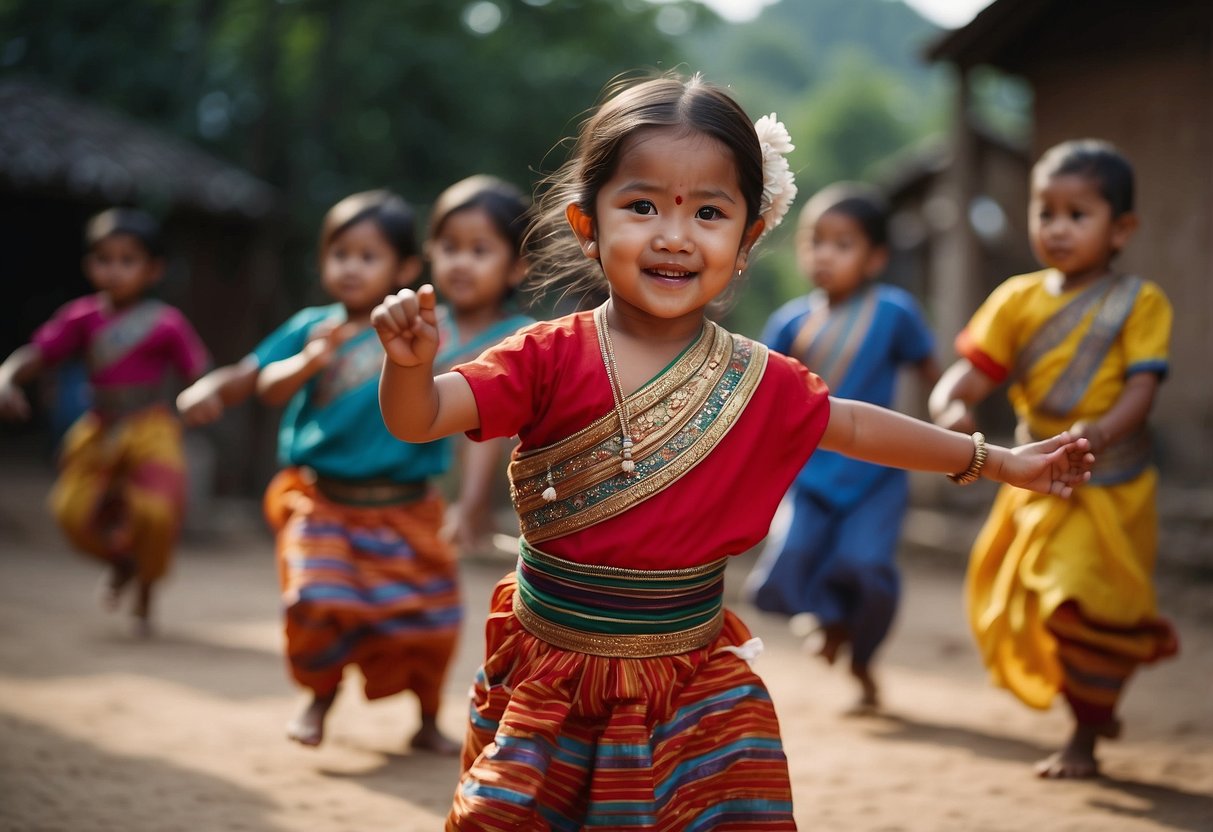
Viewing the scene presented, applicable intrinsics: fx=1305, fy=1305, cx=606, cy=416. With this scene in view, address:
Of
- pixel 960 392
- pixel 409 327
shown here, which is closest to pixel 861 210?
pixel 960 392

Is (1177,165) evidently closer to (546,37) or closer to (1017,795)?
(1017,795)

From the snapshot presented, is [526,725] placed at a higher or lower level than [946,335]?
lower

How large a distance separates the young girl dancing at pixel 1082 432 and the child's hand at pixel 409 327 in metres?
2.10

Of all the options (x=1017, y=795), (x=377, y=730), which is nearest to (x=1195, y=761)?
(x=1017, y=795)

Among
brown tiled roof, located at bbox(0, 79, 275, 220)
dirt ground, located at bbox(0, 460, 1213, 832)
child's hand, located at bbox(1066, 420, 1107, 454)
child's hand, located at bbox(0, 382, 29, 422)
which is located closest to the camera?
dirt ground, located at bbox(0, 460, 1213, 832)

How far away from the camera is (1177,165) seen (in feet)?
28.7

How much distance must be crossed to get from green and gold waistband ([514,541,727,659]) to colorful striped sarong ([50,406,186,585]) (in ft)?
14.8

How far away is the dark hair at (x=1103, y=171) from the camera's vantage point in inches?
158

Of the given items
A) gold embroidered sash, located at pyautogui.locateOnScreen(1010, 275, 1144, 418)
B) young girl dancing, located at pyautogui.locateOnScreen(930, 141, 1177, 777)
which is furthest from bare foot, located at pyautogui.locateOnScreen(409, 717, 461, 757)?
gold embroidered sash, located at pyautogui.locateOnScreen(1010, 275, 1144, 418)

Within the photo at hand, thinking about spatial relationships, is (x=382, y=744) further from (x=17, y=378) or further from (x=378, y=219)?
(x=17, y=378)

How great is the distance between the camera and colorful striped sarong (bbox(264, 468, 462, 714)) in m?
4.15

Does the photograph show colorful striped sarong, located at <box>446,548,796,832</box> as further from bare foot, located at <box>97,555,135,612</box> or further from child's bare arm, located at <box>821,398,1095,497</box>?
bare foot, located at <box>97,555,135,612</box>

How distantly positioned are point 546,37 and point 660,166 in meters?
16.2

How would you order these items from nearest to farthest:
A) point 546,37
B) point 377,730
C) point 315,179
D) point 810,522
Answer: point 377,730, point 810,522, point 315,179, point 546,37
